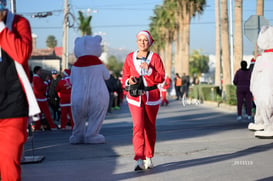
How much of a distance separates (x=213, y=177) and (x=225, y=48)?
1030 inches

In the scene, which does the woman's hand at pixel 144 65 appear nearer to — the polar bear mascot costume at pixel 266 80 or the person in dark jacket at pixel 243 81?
the polar bear mascot costume at pixel 266 80

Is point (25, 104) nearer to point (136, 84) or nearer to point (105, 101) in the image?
point (136, 84)

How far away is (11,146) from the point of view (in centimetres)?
460

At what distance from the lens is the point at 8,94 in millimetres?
4695

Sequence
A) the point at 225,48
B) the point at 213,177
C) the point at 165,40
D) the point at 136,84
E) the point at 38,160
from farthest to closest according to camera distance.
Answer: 1. the point at 165,40
2. the point at 225,48
3. the point at 38,160
4. the point at 136,84
5. the point at 213,177

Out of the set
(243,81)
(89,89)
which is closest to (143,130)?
(89,89)

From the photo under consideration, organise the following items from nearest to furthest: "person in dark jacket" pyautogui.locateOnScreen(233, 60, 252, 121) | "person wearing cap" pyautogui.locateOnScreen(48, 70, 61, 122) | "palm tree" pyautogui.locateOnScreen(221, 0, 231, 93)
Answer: "person in dark jacket" pyautogui.locateOnScreen(233, 60, 252, 121), "person wearing cap" pyautogui.locateOnScreen(48, 70, 61, 122), "palm tree" pyautogui.locateOnScreen(221, 0, 231, 93)

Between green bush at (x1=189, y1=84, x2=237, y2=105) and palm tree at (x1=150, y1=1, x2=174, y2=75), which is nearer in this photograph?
green bush at (x1=189, y1=84, x2=237, y2=105)

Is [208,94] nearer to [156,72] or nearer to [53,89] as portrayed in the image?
[53,89]

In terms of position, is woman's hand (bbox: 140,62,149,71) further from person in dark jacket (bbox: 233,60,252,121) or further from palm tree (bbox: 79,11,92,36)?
palm tree (bbox: 79,11,92,36)

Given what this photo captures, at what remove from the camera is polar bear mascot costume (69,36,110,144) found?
462 inches

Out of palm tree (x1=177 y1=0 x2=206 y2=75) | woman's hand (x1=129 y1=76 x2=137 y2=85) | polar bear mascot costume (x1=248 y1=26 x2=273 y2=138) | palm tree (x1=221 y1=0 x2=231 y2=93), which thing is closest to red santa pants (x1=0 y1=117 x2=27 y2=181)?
woman's hand (x1=129 y1=76 x2=137 y2=85)

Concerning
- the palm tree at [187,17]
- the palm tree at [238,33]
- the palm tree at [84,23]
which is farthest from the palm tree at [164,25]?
the palm tree at [238,33]

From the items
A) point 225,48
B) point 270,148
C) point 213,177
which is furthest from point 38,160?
point 225,48
